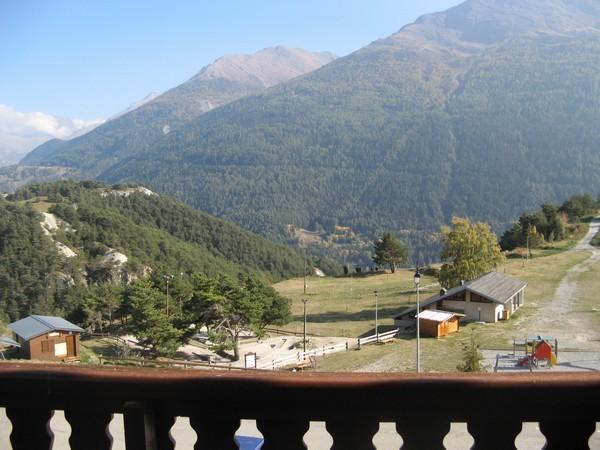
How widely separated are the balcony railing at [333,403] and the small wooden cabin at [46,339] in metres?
24.3

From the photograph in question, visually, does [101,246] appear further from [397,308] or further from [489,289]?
[489,289]

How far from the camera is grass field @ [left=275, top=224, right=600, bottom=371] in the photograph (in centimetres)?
2772

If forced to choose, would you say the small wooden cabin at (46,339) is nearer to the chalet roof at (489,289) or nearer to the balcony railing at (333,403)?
the chalet roof at (489,289)

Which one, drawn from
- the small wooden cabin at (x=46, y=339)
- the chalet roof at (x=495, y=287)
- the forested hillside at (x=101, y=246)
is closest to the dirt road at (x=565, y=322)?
the chalet roof at (x=495, y=287)

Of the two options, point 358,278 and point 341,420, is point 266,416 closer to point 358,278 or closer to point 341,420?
point 341,420

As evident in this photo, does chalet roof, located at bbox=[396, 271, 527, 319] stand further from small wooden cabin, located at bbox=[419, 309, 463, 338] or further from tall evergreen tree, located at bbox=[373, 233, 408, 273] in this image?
tall evergreen tree, located at bbox=[373, 233, 408, 273]

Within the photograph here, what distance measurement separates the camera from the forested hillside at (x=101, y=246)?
220 ft

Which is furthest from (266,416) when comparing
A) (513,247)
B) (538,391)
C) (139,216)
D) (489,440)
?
(139,216)

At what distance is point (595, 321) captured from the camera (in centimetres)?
3466

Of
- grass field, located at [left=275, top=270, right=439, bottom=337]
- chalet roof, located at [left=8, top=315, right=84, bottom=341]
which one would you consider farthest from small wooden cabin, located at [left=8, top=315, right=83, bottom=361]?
grass field, located at [left=275, top=270, right=439, bottom=337]

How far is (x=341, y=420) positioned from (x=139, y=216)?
111316 millimetres

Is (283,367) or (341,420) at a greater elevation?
(341,420)

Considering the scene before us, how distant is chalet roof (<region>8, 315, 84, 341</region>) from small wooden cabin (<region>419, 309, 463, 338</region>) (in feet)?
62.5

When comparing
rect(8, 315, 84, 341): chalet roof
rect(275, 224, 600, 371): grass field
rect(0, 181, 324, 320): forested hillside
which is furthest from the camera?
rect(0, 181, 324, 320): forested hillside
